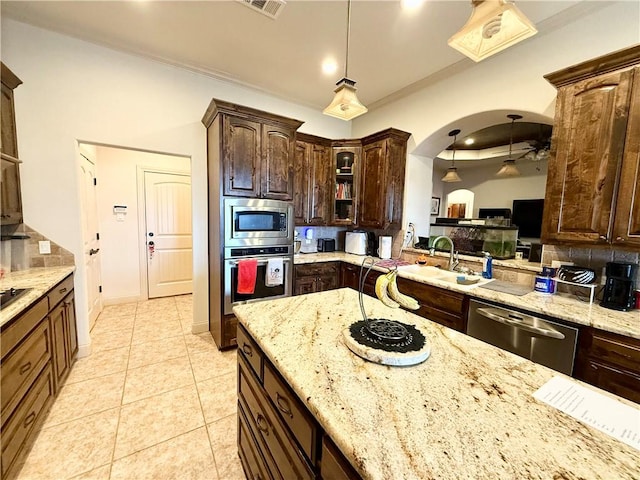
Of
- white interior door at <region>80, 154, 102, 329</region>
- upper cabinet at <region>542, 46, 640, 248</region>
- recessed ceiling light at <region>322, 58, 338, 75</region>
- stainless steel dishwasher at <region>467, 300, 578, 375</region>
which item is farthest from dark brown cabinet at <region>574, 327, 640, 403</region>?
white interior door at <region>80, 154, 102, 329</region>

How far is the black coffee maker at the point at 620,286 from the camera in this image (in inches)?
65.5

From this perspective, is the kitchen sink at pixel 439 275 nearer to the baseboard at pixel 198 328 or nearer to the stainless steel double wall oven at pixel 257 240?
the stainless steel double wall oven at pixel 257 240

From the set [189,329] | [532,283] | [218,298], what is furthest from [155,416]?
[532,283]

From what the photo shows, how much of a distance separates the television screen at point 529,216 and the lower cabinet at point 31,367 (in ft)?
23.5

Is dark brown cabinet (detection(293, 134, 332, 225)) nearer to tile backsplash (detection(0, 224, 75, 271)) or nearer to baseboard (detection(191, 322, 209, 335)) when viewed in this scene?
baseboard (detection(191, 322, 209, 335))

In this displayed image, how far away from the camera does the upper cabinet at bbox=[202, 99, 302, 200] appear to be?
256cm

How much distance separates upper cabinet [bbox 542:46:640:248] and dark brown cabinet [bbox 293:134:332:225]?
2.35m

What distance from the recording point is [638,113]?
1550mm

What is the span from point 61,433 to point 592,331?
11.0 ft

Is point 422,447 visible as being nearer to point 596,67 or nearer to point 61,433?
point 61,433

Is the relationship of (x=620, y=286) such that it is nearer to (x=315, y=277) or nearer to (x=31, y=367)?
(x=315, y=277)

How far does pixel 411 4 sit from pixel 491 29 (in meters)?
1.12

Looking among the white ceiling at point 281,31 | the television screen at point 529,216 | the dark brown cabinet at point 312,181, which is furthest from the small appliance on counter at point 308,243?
the television screen at point 529,216

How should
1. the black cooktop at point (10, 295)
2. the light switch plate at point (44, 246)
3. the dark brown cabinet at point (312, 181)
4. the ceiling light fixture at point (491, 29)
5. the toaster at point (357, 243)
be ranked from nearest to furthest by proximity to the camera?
the ceiling light fixture at point (491, 29) → the black cooktop at point (10, 295) → the light switch plate at point (44, 246) → the dark brown cabinet at point (312, 181) → the toaster at point (357, 243)
